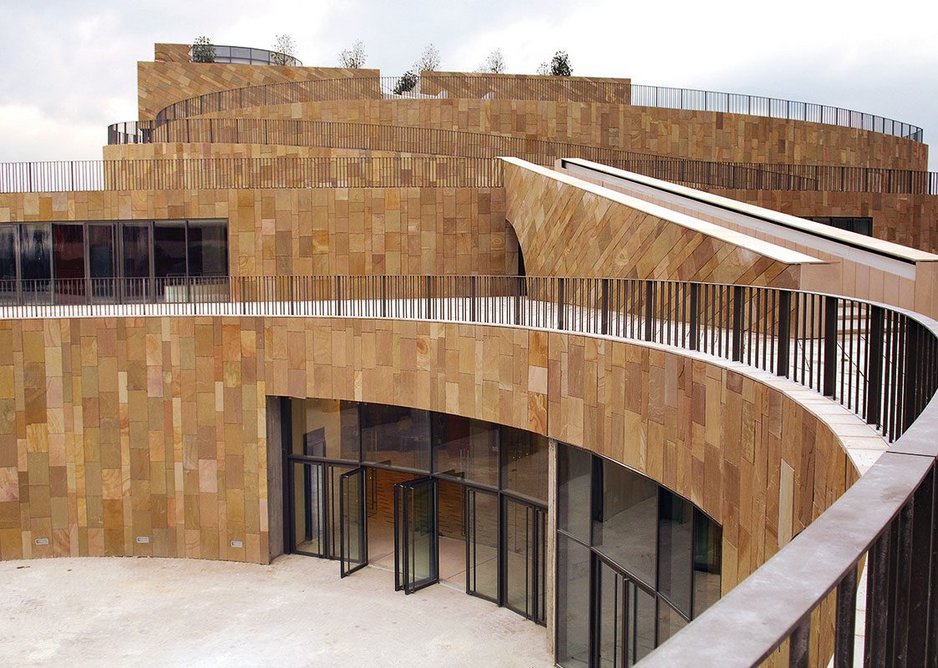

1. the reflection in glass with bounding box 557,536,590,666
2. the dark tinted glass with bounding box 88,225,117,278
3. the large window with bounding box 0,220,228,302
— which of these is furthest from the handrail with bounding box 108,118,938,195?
the reflection in glass with bounding box 557,536,590,666

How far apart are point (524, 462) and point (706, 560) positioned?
6.73 meters

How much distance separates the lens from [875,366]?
279 inches

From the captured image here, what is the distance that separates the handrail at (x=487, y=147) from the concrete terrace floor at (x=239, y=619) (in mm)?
15956

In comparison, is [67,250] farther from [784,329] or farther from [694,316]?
[784,329]

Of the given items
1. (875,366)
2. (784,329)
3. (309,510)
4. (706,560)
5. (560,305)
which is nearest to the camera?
(875,366)

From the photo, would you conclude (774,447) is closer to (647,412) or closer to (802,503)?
(802,503)

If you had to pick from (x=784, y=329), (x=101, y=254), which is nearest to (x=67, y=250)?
(x=101, y=254)

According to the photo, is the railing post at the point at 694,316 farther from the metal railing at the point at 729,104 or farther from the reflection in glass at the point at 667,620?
the metal railing at the point at 729,104

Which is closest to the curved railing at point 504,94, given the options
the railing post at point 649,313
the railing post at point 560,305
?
the railing post at point 560,305

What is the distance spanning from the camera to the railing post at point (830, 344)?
812 cm

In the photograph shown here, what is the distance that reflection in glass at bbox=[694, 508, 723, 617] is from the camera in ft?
41.1

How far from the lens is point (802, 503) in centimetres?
802

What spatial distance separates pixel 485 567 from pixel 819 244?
9.89m

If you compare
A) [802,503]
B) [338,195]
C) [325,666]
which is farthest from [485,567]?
[802,503]
